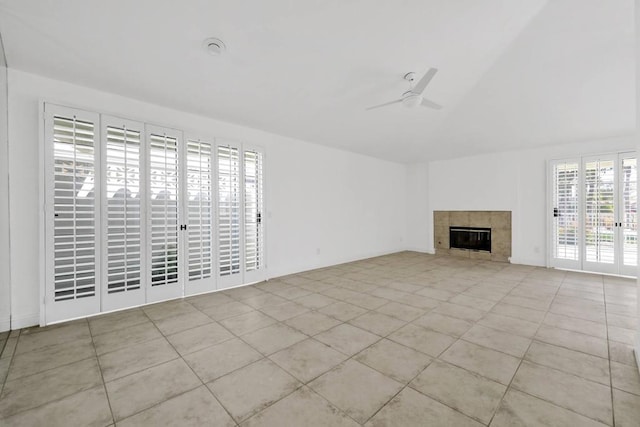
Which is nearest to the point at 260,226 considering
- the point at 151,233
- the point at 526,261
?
the point at 151,233

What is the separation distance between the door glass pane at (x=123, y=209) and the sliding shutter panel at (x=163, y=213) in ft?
0.53

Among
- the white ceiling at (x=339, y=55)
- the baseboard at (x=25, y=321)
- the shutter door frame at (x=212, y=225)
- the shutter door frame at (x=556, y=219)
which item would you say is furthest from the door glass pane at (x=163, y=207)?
the shutter door frame at (x=556, y=219)

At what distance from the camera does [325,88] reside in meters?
3.77

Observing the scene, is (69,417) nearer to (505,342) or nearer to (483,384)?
(483,384)

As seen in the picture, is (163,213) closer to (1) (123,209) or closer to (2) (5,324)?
(1) (123,209)

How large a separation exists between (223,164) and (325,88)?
194 centimetres

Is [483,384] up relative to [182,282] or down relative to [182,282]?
down

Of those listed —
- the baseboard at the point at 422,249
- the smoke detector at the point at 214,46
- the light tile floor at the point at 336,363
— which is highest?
the smoke detector at the point at 214,46

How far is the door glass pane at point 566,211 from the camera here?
18.2 ft

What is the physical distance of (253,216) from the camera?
4633 mm

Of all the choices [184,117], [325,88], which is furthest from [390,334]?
[184,117]

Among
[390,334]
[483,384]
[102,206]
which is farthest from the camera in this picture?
[102,206]

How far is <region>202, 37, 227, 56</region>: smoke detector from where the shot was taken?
270 centimetres

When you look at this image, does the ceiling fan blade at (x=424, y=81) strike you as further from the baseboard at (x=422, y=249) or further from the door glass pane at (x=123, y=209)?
the baseboard at (x=422, y=249)
